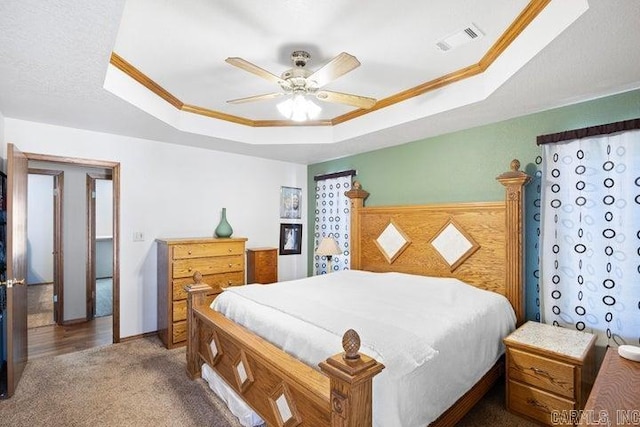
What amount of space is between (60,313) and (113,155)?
2370 mm

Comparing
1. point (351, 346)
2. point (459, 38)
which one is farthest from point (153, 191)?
point (459, 38)

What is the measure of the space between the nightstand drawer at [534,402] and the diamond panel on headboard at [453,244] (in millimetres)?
1190

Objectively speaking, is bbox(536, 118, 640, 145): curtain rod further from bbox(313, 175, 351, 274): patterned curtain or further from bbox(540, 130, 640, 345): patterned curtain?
bbox(313, 175, 351, 274): patterned curtain

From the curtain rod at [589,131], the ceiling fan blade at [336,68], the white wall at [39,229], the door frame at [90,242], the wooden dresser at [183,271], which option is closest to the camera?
the ceiling fan blade at [336,68]

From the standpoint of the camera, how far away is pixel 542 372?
83.4 inches

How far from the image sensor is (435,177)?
11.7 ft

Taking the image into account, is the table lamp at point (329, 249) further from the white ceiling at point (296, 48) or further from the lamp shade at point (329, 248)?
the white ceiling at point (296, 48)

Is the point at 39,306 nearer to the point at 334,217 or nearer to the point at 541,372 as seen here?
the point at 334,217

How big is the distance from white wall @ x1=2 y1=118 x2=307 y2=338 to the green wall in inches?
64.5

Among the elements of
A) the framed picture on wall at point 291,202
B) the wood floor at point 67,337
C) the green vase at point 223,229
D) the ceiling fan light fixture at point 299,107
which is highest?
the ceiling fan light fixture at point 299,107

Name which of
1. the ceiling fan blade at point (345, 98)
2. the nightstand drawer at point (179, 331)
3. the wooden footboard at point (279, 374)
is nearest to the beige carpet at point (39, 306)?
the nightstand drawer at point (179, 331)

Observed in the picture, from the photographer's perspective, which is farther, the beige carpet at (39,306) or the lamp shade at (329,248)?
the beige carpet at (39,306)

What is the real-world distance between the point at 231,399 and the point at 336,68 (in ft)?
7.73

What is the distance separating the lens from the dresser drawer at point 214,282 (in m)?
3.51
